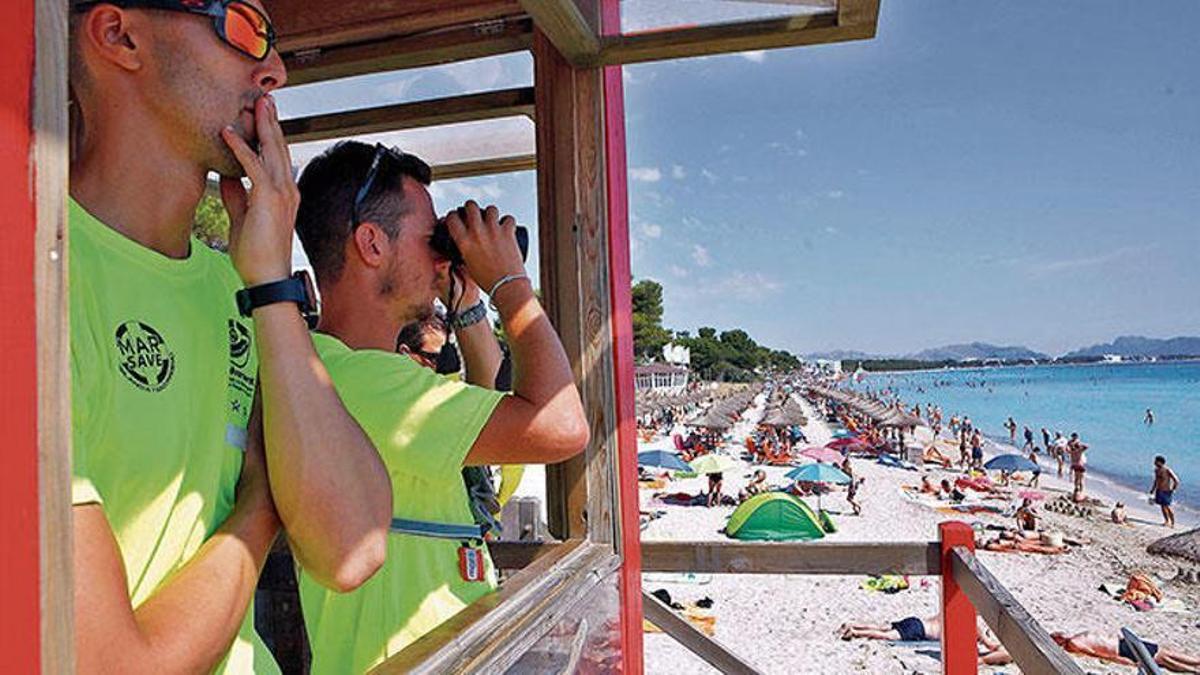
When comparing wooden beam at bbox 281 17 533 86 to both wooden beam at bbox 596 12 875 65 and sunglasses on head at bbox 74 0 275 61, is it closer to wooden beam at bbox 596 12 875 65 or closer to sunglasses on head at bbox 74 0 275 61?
wooden beam at bbox 596 12 875 65

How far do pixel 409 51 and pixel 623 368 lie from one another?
3.55 feet

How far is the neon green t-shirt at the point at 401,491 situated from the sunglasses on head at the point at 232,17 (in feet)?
1.76

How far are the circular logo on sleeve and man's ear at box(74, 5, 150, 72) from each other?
31 centimetres

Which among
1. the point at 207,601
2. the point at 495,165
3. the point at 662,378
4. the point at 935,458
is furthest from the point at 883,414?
the point at 207,601

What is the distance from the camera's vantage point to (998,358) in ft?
411

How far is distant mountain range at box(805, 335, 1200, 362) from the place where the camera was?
11488 cm

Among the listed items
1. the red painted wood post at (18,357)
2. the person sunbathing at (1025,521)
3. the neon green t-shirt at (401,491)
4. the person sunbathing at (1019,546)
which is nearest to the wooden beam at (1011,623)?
the neon green t-shirt at (401,491)

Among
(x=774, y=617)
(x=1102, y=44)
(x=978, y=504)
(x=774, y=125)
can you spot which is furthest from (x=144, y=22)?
(x=1102, y=44)

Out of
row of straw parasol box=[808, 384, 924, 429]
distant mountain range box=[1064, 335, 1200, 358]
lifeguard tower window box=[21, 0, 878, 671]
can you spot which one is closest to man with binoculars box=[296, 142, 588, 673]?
lifeguard tower window box=[21, 0, 878, 671]

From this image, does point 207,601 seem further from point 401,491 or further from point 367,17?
point 367,17

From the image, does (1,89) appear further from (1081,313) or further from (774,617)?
(1081,313)

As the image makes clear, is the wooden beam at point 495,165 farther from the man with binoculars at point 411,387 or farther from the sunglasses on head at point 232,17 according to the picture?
the sunglasses on head at point 232,17

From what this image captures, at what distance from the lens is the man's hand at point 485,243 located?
5.97 ft

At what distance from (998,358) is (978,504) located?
108m
